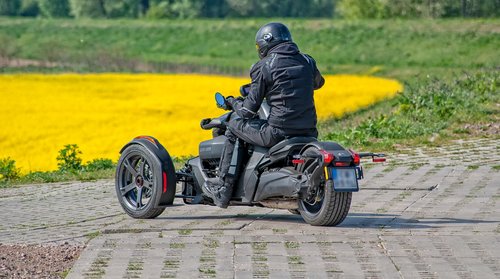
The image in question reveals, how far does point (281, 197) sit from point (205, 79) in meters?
39.2

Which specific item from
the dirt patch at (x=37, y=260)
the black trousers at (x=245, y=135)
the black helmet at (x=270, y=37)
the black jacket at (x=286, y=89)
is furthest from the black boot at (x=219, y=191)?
the dirt patch at (x=37, y=260)

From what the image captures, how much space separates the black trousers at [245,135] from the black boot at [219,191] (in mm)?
60

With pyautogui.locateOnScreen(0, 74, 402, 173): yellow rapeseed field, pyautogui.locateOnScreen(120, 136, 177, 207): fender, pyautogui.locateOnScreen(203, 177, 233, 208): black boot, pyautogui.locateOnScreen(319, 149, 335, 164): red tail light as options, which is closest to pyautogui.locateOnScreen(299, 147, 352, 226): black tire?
pyautogui.locateOnScreen(319, 149, 335, 164): red tail light

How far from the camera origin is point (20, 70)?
5519 centimetres

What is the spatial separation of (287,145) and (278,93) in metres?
0.45

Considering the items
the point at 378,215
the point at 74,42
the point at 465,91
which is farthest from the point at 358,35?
the point at 378,215

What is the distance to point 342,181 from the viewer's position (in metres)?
10.2

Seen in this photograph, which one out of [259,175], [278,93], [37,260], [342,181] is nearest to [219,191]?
[259,175]

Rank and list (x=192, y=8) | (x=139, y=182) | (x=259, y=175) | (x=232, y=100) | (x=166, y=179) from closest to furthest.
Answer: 1. (x=259, y=175)
2. (x=232, y=100)
3. (x=166, y=179)
4. (x=139, y=182)
5. (x=192, y=8)

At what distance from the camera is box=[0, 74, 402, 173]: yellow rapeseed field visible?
2900 cm

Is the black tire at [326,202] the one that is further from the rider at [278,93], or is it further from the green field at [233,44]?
the green field at [233,44]

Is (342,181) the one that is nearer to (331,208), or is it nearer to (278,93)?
(331,208)

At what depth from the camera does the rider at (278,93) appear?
10.7 meters

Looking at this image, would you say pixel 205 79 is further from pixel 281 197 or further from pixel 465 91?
pixel 281 197
